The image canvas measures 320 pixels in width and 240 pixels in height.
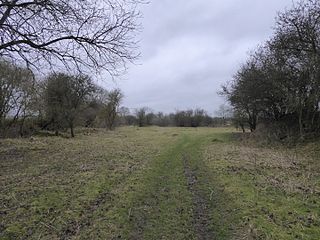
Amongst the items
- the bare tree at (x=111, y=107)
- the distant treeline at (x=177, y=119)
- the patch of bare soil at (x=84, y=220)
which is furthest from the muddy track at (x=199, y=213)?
the distant treeline at (x=177, y=119)

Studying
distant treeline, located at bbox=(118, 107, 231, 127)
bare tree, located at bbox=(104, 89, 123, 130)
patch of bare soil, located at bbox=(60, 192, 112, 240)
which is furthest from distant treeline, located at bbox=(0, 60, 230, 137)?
distant treeline, located at bbox=(118, 107, 231, 127)

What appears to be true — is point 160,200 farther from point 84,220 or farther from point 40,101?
point 40,101

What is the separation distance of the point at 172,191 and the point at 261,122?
96.0 ft

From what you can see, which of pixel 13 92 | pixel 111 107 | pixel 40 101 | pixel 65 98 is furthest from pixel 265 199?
pixel 111 107

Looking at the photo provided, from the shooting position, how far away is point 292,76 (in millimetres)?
25078

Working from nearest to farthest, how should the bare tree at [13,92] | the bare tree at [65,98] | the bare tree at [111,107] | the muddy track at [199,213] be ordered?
the muddy track at [199,213]
the bare tree at [13,92]
the bare tree at [65,98]
the bare tree at [111,107]

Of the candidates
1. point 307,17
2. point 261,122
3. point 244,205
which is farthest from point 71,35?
point 261,122

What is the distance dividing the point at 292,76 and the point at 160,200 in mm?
18931

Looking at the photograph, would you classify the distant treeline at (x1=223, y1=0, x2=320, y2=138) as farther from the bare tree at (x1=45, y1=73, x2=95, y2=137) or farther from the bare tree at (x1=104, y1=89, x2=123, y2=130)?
the bare tree at (x1=104, y1=89, x2=123, y2=130)

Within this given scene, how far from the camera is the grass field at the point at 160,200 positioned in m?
7.27

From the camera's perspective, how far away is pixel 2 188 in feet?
36.4

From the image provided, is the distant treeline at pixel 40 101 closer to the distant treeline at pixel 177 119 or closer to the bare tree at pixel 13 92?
the bare tree at pixel 13 92

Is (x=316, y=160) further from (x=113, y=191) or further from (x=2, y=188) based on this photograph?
(x=2, y=188)

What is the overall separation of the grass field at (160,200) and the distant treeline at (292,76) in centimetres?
972
